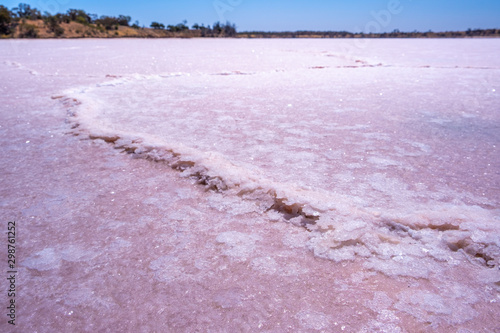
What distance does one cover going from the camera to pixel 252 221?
5.47 ft

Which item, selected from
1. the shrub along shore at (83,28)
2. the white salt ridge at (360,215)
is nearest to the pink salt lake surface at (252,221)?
the white salt ridge at (360,215)

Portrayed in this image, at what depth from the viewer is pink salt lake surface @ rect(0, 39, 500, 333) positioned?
113cm

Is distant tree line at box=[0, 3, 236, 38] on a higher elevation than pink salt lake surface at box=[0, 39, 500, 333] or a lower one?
higher

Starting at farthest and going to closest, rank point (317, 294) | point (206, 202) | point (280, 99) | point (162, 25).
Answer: point (162, 25) < point (280, 99) < point (206, 202) < point (317, 294)

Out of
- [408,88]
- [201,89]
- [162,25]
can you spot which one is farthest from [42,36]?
[408,88]

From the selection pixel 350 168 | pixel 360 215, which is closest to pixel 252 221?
pixel 360 215

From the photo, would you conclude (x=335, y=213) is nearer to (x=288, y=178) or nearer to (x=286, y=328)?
(x=288, y=178)

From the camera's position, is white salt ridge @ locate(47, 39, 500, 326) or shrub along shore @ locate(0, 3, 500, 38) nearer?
white salt ridge @ locate(47, 39, 500, 326)

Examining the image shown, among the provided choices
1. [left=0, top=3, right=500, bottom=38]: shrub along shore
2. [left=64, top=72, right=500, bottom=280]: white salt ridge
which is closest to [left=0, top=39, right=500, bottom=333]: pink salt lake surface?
[left=64, top=72, right=500, bottom=280]: white salt ridge

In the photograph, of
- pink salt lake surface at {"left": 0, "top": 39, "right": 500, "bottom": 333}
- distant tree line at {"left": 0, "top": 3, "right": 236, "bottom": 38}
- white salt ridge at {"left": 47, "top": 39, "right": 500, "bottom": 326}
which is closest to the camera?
Answer: pink salt lake surface at {"left": 0, "top": 39, "right": 500, "bottom": 333}

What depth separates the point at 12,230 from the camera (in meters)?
1.58

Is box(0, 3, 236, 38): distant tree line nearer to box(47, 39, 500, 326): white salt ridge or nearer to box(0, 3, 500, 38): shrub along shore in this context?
box(0, 3, 500, 38): shrub along shore

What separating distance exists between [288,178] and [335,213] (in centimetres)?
49

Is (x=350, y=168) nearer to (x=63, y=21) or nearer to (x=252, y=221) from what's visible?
(x=252, y=221)
